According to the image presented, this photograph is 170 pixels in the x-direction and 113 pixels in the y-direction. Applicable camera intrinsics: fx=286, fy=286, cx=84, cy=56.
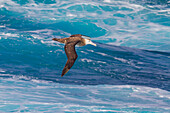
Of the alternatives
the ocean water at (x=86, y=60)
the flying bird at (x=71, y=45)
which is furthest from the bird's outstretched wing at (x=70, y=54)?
the ocean water at (x=86, y=60)

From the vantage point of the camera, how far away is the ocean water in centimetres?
2306

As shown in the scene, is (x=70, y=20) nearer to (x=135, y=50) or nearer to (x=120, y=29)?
(x=120, y=29)

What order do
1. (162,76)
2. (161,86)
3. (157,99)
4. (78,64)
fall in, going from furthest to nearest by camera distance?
(78,64) → (162,76) → (161,86) → (157,99)

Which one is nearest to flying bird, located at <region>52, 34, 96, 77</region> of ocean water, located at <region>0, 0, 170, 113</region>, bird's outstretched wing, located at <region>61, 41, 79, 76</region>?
bird's outstretched wing, located at <region>61, 41, 79, 76</region>

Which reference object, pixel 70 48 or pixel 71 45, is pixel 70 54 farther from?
pixel 71 45

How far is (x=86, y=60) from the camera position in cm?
3538

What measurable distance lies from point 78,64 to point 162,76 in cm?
966

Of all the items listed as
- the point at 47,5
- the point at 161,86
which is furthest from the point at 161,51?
the point at 47,5

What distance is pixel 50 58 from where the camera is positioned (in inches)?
1372

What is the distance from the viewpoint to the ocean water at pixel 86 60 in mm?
23062

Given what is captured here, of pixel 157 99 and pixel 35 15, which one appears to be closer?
pixel 157 99

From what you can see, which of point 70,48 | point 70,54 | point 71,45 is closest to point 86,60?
point 71,45

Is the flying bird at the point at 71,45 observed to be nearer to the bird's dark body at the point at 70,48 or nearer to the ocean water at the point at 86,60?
the bird's dark body at the point at 70,48

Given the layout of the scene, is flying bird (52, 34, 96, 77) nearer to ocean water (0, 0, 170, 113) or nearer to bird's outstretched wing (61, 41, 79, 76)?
bird's outstretched wing (61, 41, 79, 76)
